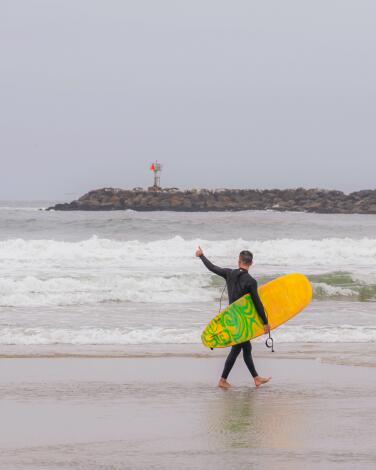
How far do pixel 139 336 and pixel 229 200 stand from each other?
70869 mm

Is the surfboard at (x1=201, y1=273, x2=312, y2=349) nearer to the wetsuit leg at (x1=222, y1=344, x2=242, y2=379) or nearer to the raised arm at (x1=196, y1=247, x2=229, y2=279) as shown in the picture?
the wetsuit leg at (x1=222, y1=344, x2=242, y2=379)

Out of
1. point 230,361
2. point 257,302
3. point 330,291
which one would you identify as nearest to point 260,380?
point 230,361

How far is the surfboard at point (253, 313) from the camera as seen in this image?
739 centimetres

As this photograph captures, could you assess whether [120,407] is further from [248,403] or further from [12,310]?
[12,310]

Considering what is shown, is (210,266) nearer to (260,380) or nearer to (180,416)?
(260,380)

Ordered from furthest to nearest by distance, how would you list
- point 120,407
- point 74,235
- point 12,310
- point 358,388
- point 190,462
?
point 74,235 < point 12,310 < point 358,388 < point 120,407 < point 190,462

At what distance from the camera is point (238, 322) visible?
24.3ft

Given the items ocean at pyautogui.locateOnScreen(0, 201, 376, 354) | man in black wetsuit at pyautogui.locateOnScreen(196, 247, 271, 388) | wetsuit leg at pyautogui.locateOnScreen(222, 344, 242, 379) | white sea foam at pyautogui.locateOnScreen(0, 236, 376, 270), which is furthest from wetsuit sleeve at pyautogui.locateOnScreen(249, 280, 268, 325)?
white sea foam at pyautogui.locateOnScreen(0, 236, 376, 270)

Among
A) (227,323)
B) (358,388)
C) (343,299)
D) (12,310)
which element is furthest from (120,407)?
(343,299)

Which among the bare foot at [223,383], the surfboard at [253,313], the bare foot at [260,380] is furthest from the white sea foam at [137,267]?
the bare foot at [260,380]

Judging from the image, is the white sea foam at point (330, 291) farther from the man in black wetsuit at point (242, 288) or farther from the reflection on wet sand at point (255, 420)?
the reflection on wet sand at point (255, 420)

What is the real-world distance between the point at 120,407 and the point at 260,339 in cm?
515

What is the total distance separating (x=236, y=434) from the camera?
17.7 ft

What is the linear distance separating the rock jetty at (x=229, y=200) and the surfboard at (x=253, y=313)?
70.5 meters
